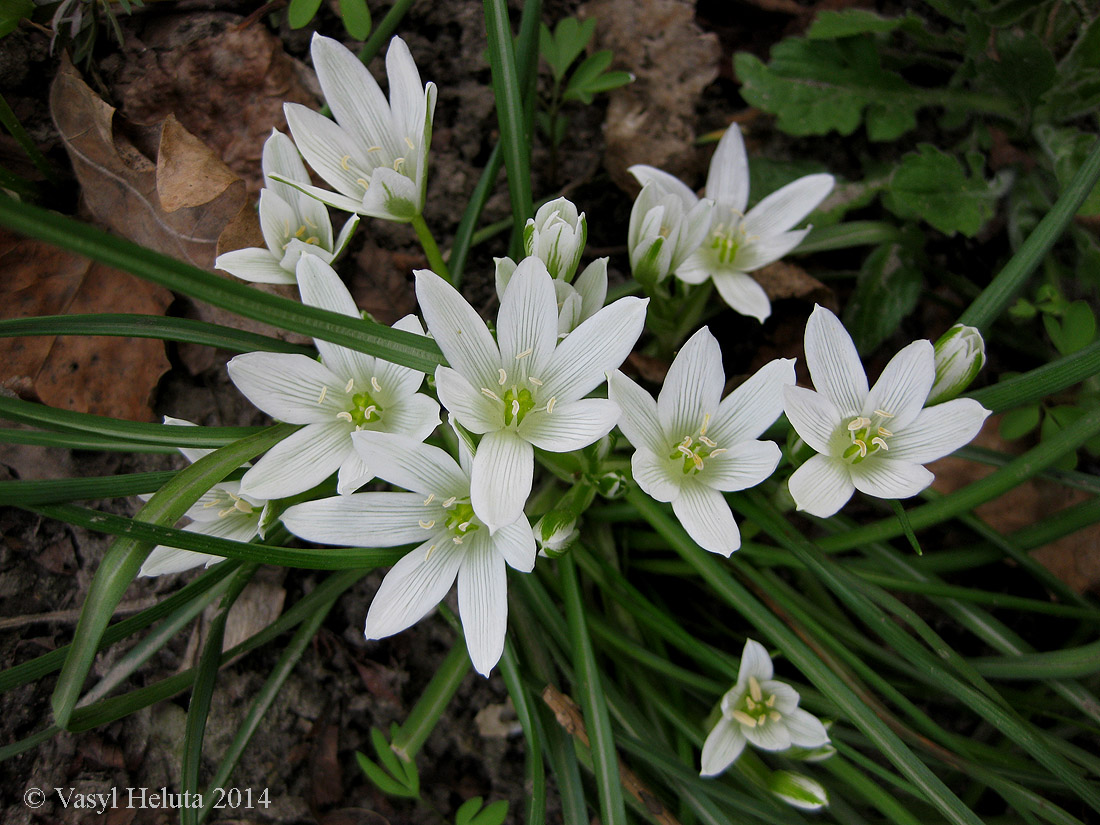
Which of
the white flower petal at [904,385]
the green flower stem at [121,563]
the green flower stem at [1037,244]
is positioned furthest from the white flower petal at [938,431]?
the green flower stem at [121,563]

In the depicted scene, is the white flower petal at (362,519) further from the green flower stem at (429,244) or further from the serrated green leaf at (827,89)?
the serrated green leaf at (827,89)

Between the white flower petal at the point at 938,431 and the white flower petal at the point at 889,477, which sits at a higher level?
the white flower petal at the point at 938,431

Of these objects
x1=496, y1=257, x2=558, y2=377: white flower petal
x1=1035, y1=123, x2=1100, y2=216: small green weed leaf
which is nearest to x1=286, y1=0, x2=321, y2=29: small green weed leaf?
x1=496, y1=257, x2=558, y2=377: white flower petal

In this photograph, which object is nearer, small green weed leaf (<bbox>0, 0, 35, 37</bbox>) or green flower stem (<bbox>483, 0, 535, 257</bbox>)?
green flower stem (<bbox>483, 0, 535, 257</bbox>)

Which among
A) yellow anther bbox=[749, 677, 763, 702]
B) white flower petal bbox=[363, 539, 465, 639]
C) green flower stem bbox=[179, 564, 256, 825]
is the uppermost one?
white flower petal bbox=[363, 539, 465, 639]

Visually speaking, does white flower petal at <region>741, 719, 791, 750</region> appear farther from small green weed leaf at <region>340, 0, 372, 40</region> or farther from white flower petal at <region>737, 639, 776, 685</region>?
small green weed leaf at <region>340, 0, 372, 40</region>

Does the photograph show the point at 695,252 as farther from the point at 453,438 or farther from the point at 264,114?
the point at 264,114

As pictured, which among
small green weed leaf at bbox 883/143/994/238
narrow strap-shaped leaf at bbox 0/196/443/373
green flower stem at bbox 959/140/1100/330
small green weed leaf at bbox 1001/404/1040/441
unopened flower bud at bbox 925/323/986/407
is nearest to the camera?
narrow strap-shaped leaf at bbox 0/196/443/373
